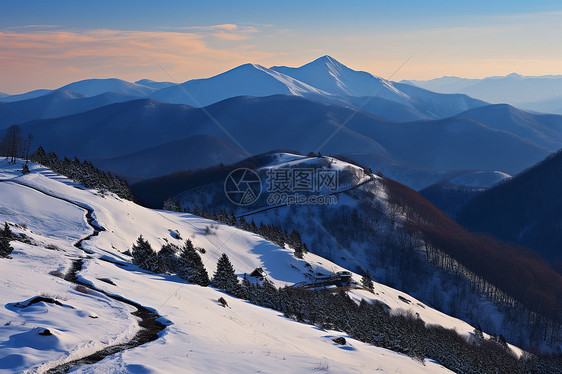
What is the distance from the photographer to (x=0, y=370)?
15039 mm

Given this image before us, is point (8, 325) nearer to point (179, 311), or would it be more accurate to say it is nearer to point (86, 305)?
point (86, 305)

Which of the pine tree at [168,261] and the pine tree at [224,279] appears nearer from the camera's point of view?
the pine tree at [168,261]

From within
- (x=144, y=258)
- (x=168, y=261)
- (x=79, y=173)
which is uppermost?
(x=79, y=173)

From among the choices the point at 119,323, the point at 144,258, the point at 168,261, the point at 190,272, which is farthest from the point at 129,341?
the point at 168,261

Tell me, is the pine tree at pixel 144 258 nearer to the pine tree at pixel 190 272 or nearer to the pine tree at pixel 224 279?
the pine tree at pixel 190 272

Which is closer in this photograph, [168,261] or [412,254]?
[168,261]

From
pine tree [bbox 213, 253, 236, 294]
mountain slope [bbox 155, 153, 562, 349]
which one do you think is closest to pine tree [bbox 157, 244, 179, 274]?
pine tree [bbox 213, 253, 236, 294]

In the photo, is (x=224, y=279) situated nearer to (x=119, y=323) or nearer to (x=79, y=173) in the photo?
(x=119, y=323)

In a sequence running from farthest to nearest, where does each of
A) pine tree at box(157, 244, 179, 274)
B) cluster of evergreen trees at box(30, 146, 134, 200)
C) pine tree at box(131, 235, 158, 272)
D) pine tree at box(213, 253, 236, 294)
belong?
1. cluster of evergreen trees at box(30, 146, 134, 200)
2. pine tree at box(213, 253, 236, 294)
3. pine tree at box(157, 244, 179, 274)
4. pine tree at box(131, 235, 158, 272)

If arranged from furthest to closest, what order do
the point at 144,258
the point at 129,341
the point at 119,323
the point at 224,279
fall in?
the point at 224,279, the point at 144,258, the point at 119,323, the point at 129,341

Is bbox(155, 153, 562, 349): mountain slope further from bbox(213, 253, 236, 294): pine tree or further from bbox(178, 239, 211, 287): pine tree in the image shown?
bbox(178, 239, 211, 287): pine tree

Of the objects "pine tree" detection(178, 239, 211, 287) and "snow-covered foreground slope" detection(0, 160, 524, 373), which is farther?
"pine tree" detection(178, 239, 211, 287)

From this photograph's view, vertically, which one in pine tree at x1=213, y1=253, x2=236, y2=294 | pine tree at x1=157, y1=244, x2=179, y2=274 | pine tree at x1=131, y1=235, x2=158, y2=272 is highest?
pine tree at x1=131, y1=235, x2=158, y2=272

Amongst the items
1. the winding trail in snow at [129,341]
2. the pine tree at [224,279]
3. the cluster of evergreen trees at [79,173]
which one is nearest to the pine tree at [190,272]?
the pine tree at [224,279]
